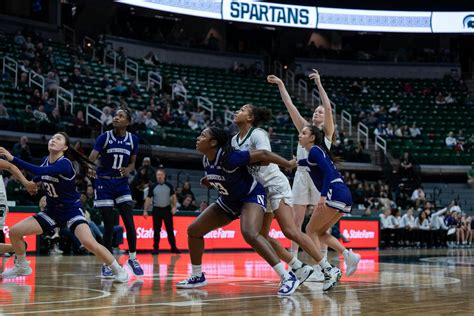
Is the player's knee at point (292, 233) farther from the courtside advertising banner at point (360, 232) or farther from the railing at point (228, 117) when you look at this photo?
the railing at point (228, 117)

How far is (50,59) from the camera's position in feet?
93.9

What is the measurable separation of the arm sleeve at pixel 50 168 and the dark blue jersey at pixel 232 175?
177 centimetres

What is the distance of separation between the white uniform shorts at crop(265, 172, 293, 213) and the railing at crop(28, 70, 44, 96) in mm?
17487

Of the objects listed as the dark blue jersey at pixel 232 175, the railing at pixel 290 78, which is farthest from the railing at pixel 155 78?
the dark blue jersey at pixel 232 175

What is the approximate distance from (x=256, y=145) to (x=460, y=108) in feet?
109

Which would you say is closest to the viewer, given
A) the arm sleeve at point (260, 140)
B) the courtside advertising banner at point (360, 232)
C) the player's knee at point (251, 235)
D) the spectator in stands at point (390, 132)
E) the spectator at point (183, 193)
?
the player's knee at point (251, 235)

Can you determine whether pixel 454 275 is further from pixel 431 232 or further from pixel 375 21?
pixel 375 21

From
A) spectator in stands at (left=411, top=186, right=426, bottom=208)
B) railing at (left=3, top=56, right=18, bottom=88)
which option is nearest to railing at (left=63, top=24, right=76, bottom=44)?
railing at (left=3, top=56, right=18, bottom=88)

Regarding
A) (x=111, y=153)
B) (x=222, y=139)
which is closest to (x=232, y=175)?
(x=222, y=139)

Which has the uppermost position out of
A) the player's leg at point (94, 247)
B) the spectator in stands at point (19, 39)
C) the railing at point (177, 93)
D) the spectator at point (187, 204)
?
the spectator in stands at point (19, 39)

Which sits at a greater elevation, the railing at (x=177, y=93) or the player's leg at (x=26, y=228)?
the railing at (x=177, y=93)

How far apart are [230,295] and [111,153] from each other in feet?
11.1

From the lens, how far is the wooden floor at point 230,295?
22.4 ft

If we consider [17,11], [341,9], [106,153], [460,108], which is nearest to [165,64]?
[17,11]
